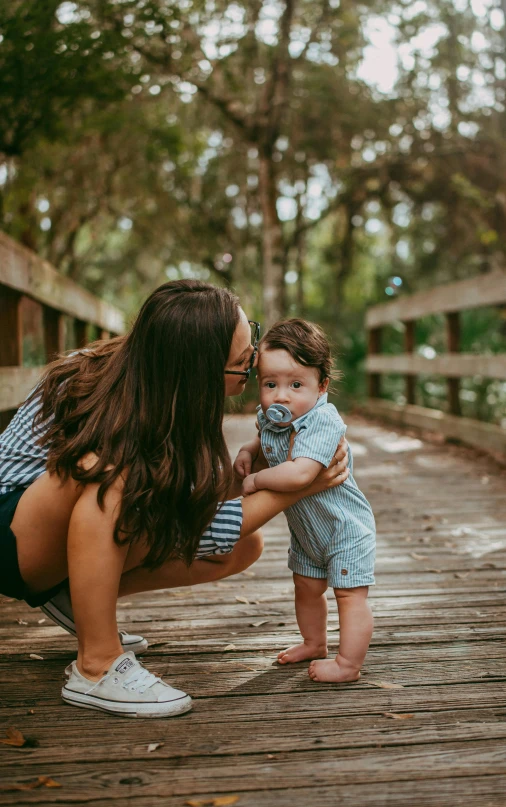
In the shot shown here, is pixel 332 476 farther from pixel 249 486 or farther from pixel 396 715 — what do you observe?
pixel 396 715

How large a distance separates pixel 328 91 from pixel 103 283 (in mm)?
8052

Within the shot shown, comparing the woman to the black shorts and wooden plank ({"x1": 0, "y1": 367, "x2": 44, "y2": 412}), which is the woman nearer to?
the black shorts

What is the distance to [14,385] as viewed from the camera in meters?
3.35

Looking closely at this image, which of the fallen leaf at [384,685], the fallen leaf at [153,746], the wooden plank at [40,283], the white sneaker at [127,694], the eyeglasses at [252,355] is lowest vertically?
the fallen leaf at [384,685]

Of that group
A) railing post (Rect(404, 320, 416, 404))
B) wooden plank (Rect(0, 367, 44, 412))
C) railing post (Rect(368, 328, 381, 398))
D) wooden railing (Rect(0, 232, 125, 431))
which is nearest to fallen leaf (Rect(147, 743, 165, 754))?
wooden railing (Rect(0, 232, 125, 431))

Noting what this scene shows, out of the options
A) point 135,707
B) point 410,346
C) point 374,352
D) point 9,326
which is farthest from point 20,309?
point 374,352

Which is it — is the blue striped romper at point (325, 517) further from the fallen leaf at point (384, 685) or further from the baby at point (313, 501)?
the fallen leaf at point (384, 685)

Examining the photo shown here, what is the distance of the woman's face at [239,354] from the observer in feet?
7.18

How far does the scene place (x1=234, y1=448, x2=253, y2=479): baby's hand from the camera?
2.51m

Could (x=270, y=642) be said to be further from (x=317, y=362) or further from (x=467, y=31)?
(x=467, y=31)

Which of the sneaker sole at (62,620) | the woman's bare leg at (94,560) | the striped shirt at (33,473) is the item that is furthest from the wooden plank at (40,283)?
the woman's bare leg at (94,560)

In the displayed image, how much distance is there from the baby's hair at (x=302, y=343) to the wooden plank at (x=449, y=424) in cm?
400

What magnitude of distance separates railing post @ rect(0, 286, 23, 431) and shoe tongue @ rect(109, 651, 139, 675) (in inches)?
64.5

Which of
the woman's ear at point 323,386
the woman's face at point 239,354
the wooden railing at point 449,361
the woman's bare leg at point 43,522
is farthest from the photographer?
the wooden railing at point 449,361
